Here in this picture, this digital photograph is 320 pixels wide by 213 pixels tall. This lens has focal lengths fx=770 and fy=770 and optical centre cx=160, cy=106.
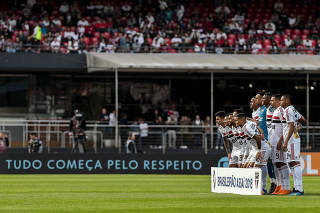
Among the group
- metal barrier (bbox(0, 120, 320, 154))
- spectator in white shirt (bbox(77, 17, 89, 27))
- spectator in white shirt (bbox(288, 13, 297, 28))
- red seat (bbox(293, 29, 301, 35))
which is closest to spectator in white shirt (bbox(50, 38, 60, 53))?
spectator in white shirt (bbox(77, 17, 89, 27))

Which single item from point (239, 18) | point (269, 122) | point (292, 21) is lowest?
point (269, 122)

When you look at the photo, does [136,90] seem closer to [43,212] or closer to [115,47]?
[115,47]

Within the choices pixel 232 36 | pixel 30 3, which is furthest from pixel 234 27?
pixel 30 3

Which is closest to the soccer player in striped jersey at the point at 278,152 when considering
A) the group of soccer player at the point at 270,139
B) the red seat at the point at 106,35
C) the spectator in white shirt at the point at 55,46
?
the group of soccer player at the point at 270,139

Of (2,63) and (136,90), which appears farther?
(136,90)

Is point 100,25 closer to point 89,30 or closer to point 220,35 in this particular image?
point 89,30

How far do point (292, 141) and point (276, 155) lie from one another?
0.46 meters

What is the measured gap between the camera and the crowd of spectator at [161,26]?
35375mm

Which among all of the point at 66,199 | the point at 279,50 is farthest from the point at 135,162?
the point at 66,199

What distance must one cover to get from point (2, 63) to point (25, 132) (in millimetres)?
4799

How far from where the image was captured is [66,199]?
14.7 metres

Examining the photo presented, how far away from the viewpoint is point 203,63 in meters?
30.6

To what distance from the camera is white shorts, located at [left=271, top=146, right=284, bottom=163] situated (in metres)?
16.0

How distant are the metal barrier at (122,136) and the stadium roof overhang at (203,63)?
2.41 meters
